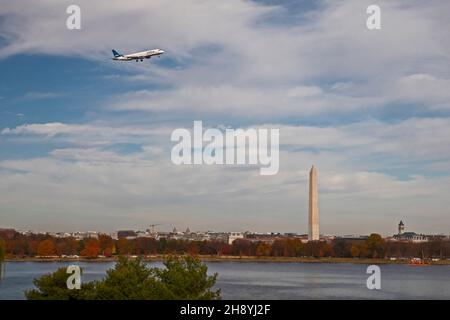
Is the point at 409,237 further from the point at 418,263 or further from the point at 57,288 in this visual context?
the point at 57,288

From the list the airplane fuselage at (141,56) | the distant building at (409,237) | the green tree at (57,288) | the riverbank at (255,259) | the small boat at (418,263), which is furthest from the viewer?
the distant building at (409,237)

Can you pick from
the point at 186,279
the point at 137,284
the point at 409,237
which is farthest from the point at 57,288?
the point at 409,237

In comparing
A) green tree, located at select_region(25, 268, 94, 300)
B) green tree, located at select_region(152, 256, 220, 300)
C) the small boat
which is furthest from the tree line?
green tree, located at select_region(25, 268, 94, 300)

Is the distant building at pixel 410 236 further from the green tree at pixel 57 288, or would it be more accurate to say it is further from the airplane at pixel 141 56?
the green tree at pixel 57 288

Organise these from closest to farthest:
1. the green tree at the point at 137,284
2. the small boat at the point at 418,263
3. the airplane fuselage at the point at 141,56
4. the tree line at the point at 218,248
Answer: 1. the green tree at the point at 137,284
2. the airplane fuselage at the point at 141,56
3. the small boat at the point at 418,263
4. the tree line at the point at 218,248


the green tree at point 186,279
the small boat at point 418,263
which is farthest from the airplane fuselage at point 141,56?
the small boat at point 418,263

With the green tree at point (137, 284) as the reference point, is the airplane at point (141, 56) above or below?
above

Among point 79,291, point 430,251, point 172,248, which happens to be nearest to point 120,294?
point 79,291

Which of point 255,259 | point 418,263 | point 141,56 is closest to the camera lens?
point 141,56
